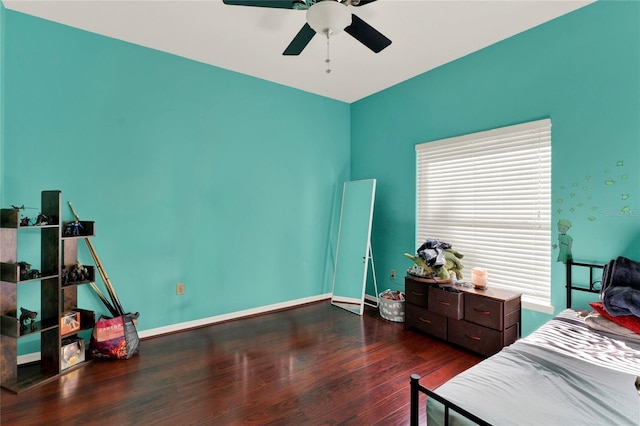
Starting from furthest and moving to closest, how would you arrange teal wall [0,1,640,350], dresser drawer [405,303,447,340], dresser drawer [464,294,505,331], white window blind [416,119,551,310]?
dresser drawer [405,303,447,340], white window blind [416,119,551,310], dresser drawer [464,294,505,331], teal wall [0,1,640,350]

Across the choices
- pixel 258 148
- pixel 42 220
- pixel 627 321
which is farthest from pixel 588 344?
pixel 42 220

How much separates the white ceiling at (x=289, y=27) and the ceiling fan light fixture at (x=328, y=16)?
0.64 metres

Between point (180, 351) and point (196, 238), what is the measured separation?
3.61 feet

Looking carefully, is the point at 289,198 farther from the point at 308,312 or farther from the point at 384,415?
the point at 384,415

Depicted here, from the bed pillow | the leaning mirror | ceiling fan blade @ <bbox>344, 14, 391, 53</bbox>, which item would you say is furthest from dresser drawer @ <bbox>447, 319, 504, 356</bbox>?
ceiling fan blade @ <bbox>344, 14, 391, 53</bbox>

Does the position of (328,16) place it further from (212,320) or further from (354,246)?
Result: (212,320)

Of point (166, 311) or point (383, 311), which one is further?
point (383, 311)

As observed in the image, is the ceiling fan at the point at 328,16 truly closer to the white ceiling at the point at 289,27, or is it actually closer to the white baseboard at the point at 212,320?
the white ceiling at the point at 289,27

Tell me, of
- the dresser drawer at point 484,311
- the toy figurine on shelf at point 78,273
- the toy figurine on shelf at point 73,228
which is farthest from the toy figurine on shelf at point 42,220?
the dresser drawer at point 484,311

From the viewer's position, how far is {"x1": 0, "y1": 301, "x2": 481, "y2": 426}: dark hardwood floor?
1.88m

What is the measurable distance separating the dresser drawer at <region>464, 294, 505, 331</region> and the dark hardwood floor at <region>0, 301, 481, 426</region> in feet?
1.07

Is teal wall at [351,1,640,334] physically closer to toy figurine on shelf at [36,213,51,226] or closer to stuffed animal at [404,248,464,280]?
stuffed animal at [404,248,464,280]

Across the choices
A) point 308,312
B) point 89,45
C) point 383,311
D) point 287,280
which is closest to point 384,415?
point 383,311

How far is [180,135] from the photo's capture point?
3170mm
